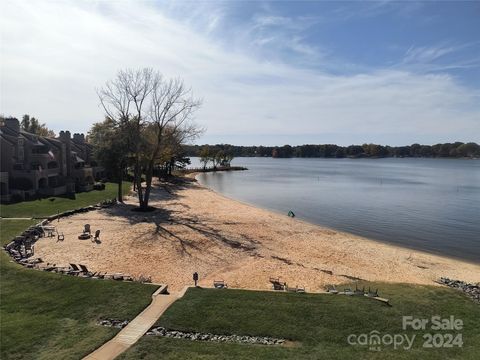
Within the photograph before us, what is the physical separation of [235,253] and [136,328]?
47.6 feet

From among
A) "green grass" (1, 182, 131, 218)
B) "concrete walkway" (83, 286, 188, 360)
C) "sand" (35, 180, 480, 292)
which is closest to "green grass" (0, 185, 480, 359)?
"concrete walkway" (83, 286, 188, 360)

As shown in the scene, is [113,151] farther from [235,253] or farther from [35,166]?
[235,253]

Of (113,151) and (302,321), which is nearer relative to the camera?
(302,321)

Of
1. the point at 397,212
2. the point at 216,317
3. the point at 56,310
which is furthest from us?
the point at 397,212

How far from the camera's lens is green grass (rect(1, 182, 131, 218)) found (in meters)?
39.1

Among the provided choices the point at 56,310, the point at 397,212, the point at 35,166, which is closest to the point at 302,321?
the point at 56,310

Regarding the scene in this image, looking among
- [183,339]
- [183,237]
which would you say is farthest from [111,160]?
[183,339]

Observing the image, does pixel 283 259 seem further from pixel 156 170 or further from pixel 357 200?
pixel 156 170

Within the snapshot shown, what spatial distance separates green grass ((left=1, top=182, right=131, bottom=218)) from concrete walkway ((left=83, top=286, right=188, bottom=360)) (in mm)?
26847

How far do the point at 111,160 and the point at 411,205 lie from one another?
164 ft

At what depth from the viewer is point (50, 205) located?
43.8 m

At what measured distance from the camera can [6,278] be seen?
2088cm

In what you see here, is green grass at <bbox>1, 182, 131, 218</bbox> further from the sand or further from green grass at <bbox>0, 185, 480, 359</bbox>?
green grass at <bbox>0, 185, 480, 359</bbox>

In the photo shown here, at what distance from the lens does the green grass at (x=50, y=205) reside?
39.1 meters
